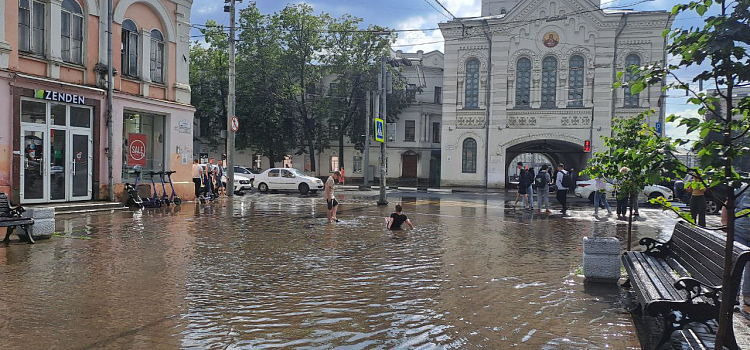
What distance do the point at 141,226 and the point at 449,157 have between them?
93.4 feet

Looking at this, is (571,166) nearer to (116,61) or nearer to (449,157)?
(449,157)

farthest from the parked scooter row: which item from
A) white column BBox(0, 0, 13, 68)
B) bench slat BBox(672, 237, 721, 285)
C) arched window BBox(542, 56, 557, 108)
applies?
arched window BBox(542, 56, 557, 108)

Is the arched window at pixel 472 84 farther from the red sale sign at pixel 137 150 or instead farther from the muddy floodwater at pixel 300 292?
the muddy floodwater at pixel 300 292

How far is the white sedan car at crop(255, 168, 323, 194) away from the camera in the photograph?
30.1m

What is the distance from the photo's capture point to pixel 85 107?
1728cm

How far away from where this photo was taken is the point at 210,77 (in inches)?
1736

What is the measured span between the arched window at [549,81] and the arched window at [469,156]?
5.61 metres

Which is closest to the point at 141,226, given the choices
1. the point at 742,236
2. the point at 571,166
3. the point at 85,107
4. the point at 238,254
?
the point at 238,254

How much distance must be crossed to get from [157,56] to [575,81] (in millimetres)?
27177

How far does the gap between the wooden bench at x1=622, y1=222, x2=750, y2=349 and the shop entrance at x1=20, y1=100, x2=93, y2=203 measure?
51.7 ft

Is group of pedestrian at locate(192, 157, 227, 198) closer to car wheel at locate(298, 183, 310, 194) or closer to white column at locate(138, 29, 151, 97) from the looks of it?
white column at locate(138, 29, 151, 97)

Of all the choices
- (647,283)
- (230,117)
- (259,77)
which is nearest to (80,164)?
(230,117)

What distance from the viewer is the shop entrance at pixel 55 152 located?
15491 mm

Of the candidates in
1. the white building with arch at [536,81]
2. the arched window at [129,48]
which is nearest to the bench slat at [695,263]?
the arched window at [129,48]
